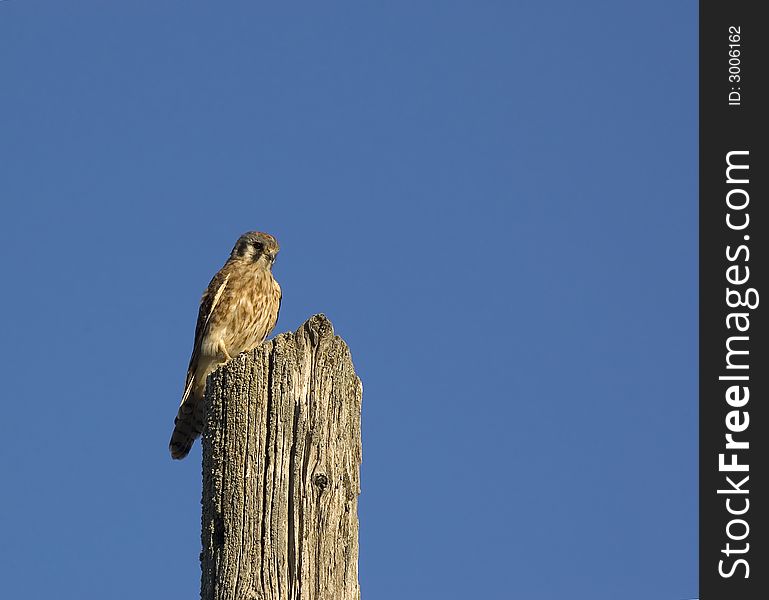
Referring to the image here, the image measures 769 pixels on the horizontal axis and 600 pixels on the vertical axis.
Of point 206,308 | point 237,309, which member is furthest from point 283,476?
point 206,308

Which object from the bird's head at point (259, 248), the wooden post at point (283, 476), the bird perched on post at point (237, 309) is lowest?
the wooden post at point (283, 476)

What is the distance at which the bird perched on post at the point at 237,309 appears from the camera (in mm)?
8219

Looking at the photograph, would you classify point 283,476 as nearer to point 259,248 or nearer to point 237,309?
point 237,309

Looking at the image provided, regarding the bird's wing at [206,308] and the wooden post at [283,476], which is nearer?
the wooden post at [283,476]

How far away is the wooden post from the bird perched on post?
473 centimetres

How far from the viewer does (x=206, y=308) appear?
8.35 metres

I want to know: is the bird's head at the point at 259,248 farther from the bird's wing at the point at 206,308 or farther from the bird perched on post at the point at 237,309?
the bird's wing at the point at 206,308

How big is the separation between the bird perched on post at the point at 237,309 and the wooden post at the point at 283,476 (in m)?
4.73

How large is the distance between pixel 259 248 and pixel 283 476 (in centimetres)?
531

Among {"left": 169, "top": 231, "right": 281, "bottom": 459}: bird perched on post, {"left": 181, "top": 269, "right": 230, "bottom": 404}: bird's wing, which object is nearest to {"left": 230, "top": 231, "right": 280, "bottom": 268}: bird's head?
{"left": 169, "top": 231, "right": 281, "bottom": 459}: bird perched on post

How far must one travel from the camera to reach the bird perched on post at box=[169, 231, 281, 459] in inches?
324

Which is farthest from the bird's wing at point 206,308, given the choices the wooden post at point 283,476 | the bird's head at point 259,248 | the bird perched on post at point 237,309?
the wooden post at point 283,476
